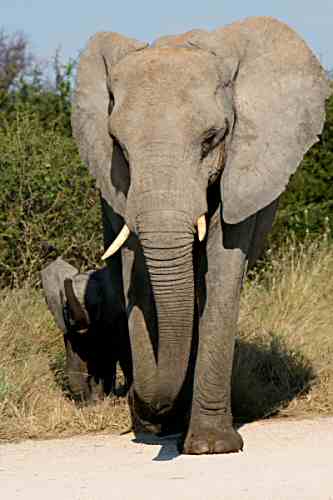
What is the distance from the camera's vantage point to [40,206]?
479 inches

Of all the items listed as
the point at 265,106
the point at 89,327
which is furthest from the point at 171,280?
the point at 89,327

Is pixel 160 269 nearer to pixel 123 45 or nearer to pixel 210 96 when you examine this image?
pixel 210 96

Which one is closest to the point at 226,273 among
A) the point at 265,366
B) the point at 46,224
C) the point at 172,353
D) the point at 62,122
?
the point at 172,353

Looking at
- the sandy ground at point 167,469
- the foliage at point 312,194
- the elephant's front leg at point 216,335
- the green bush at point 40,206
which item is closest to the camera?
the sandy ground at point 167,469

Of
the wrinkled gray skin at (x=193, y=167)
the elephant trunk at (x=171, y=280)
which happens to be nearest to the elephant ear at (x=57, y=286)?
Answer: the wrinkled gray skin at (x=193, y=167)

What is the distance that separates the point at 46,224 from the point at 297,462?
5459 mm

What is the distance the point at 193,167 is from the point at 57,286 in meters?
2.62

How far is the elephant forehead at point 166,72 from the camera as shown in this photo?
23.0 feet

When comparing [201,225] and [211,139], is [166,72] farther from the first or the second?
[201,225]

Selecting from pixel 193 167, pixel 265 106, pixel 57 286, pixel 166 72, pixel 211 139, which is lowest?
pixel 57 286

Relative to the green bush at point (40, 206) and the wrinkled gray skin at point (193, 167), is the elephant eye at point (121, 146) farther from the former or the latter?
the green bush at point (40, 206)

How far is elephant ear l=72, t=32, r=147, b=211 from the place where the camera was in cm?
758

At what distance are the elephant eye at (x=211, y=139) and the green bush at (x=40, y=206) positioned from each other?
15.5 feet

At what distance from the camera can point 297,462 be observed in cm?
705
